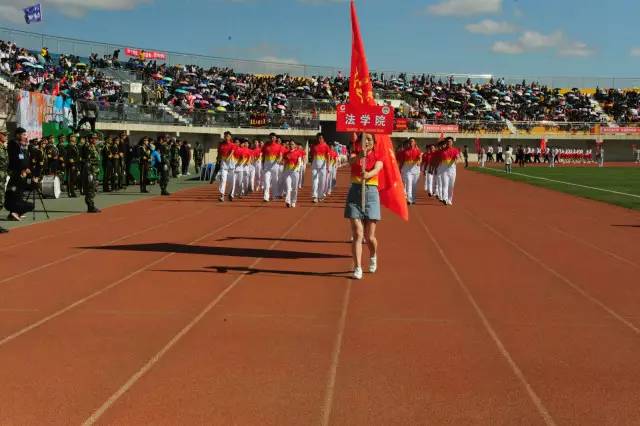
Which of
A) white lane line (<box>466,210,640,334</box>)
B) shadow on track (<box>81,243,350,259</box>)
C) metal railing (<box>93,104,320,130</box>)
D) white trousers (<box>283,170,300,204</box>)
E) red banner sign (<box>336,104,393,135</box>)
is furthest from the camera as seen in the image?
metal railing (<box>93,104,320,130</box>)

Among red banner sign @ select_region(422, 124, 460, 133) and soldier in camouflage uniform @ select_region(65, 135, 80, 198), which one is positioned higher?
red banner sign @ select_region(422, 124, 460, 133)

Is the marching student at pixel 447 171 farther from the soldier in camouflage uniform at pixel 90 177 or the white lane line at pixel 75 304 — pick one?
the white lane line at pixel 75 304

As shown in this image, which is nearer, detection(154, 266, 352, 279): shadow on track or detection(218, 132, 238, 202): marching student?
detection(154, 266, 352, 279): shadow on track

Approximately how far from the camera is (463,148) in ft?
224

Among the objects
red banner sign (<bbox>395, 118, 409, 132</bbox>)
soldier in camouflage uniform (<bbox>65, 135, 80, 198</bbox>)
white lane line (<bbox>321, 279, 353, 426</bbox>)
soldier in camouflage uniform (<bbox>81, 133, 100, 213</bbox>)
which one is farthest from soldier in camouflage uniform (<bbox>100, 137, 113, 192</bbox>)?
red banner sign (<bbox>395, 118, 409, 132</bbox>)

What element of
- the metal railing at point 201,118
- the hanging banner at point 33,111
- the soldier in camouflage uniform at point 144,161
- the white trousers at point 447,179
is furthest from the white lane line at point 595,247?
the metal railing at point 201,118

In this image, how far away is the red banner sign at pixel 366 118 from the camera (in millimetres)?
9047

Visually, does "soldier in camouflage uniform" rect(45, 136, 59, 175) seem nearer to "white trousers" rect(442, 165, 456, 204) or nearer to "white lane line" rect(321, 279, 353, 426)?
"white trousers" rect(442, 165, 456, 204)

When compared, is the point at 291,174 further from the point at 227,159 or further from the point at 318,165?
the point at 227,159

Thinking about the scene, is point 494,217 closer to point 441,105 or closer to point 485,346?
point 485,346

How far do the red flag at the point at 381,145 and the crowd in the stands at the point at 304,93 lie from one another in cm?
2618

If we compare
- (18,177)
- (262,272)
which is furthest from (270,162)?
(262,272)

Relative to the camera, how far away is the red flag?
997 centimetres

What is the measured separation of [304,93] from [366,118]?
61.0 metres
